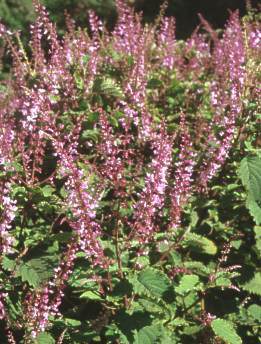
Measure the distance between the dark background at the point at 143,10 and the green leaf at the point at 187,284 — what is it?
6.77 meters

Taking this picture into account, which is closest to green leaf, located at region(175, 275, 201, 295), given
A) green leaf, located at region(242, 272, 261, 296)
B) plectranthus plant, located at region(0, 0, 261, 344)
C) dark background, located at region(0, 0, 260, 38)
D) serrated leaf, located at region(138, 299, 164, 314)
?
plectranthus plant, located at region(0, 0, 261, 344)

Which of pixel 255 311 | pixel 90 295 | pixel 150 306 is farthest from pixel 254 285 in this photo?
pixel 90 295

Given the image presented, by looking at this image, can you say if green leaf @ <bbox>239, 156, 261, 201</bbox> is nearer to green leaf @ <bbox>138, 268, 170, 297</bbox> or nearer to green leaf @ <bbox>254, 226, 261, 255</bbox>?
green leaf @ <bbox>254, 226, 261, 255</bbox>

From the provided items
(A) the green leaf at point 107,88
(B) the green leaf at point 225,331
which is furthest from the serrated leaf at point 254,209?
(A) the green leaf at point 107,88

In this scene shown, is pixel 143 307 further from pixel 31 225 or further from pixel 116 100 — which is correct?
pixel 116 100

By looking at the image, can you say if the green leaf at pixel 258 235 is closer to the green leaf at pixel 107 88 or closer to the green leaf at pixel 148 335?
the green leaf at pixel 148 335

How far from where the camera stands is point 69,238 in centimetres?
311

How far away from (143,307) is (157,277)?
0.24 meters

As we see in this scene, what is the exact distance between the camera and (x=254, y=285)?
142 inches

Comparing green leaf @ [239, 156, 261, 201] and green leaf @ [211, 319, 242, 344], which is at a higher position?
green leaf @ [239, 156, 261, 201]

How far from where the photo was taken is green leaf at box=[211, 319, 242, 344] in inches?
Answer: 119

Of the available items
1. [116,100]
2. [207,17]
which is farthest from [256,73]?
[207,17]

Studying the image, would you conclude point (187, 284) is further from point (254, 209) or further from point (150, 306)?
point (254, 209)

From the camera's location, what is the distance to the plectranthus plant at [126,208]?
295 cm
